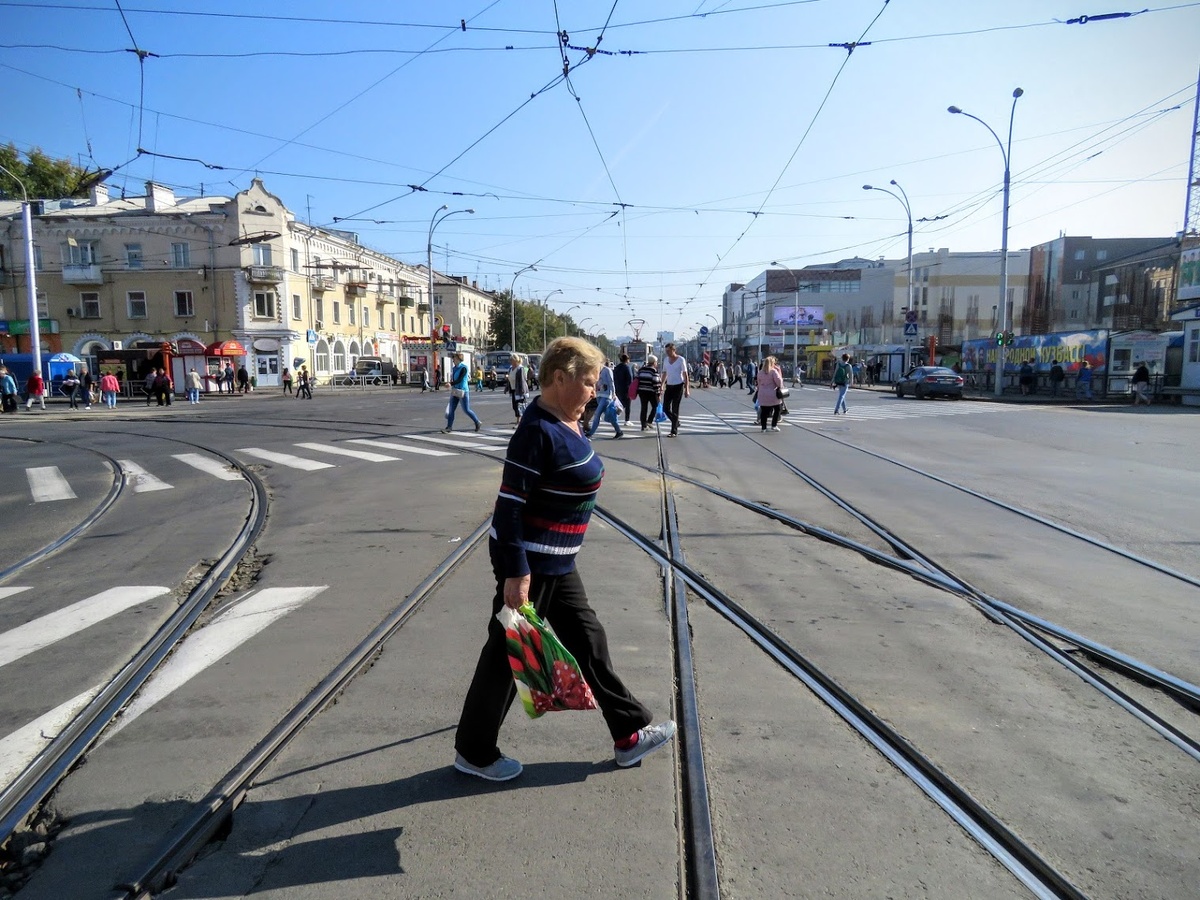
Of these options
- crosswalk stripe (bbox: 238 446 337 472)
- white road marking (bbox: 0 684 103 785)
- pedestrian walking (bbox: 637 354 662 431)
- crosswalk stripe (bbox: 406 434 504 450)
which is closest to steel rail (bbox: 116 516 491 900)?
white road marking (bbox: 0 684 103 785)

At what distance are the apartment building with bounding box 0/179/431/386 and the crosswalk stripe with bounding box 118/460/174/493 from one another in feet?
123

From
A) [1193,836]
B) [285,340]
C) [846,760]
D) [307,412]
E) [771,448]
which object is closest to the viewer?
[1193,836]

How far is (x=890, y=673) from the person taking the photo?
4219 millimetres

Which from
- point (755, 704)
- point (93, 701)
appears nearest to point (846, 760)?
point (755, 704)

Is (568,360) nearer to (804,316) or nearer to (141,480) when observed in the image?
(141,480)

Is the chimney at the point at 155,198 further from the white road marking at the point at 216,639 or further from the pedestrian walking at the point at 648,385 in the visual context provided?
the white road marking at the point at 216,639

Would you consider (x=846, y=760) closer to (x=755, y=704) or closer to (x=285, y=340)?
(x=755, y=704)

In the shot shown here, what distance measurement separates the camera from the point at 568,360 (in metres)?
3.07

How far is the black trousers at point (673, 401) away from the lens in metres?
16.5

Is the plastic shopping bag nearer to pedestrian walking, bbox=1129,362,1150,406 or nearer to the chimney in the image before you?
pedestrian walking, bbox=1129,362,1150,406

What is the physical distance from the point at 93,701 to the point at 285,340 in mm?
51603

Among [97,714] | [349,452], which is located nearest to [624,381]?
[349,452]

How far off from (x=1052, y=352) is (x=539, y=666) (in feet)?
135

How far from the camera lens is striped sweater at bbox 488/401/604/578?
2.93 m
